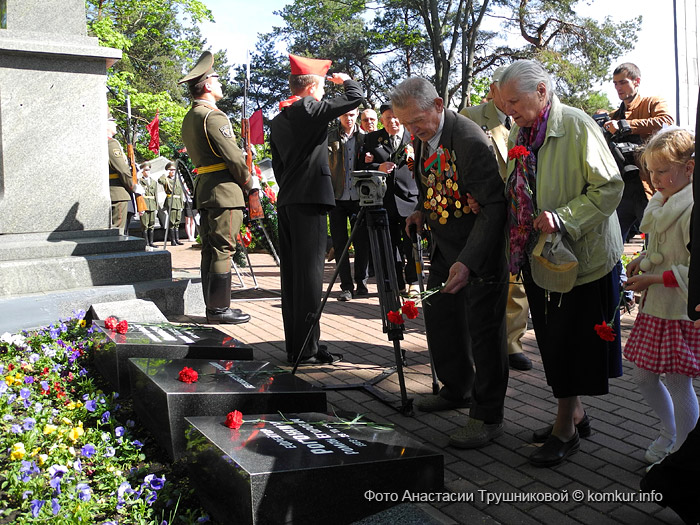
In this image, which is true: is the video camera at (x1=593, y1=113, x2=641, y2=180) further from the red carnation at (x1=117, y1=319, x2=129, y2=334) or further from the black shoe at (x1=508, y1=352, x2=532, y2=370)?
the red carnation at (x1=117, y1=319, x2=129, y2=334)

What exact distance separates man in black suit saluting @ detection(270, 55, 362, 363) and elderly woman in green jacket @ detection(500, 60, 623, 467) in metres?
1.89

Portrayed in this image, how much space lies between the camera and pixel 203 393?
3260 mm

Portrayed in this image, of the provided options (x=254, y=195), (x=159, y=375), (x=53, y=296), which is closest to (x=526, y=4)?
(x=254, y=195)

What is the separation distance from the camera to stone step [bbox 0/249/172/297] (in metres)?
5.91

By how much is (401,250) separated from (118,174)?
14.6 ft

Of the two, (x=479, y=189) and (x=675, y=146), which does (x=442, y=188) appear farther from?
(x=675, y=146)

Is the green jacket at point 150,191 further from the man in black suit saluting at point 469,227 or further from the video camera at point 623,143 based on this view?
the man in black suit saluting at point 469,227

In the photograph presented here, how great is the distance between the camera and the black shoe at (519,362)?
5.00 m

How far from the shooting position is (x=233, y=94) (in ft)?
148

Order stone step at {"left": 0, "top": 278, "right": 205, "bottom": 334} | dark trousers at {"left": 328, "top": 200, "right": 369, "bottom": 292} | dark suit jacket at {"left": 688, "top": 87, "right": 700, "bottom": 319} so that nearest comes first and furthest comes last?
dark suit jacket at {"left": 688, "top": 87, "right": 700, "bottom": 319} < stone step at {"left": 0, "top": 278, "right": 205, "bottom": 334} < dark trousers at {"left": 328, "top": 200, "right": 369, "bottom": 292}

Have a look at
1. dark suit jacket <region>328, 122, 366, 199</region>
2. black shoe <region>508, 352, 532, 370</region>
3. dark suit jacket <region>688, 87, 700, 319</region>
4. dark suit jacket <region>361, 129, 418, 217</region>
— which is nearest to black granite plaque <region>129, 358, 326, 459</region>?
black shoe <region>508, 352, 532, 370</region>

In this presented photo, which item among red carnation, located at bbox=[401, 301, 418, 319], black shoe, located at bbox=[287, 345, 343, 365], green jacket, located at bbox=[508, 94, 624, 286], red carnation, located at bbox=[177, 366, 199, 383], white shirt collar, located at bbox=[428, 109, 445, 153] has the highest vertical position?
white shirt collar, located at bbox=[428, 109, 445, 153]

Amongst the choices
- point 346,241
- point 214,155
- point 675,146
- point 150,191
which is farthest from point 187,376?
point 150,191

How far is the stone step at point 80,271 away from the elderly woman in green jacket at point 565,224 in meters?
4.23
